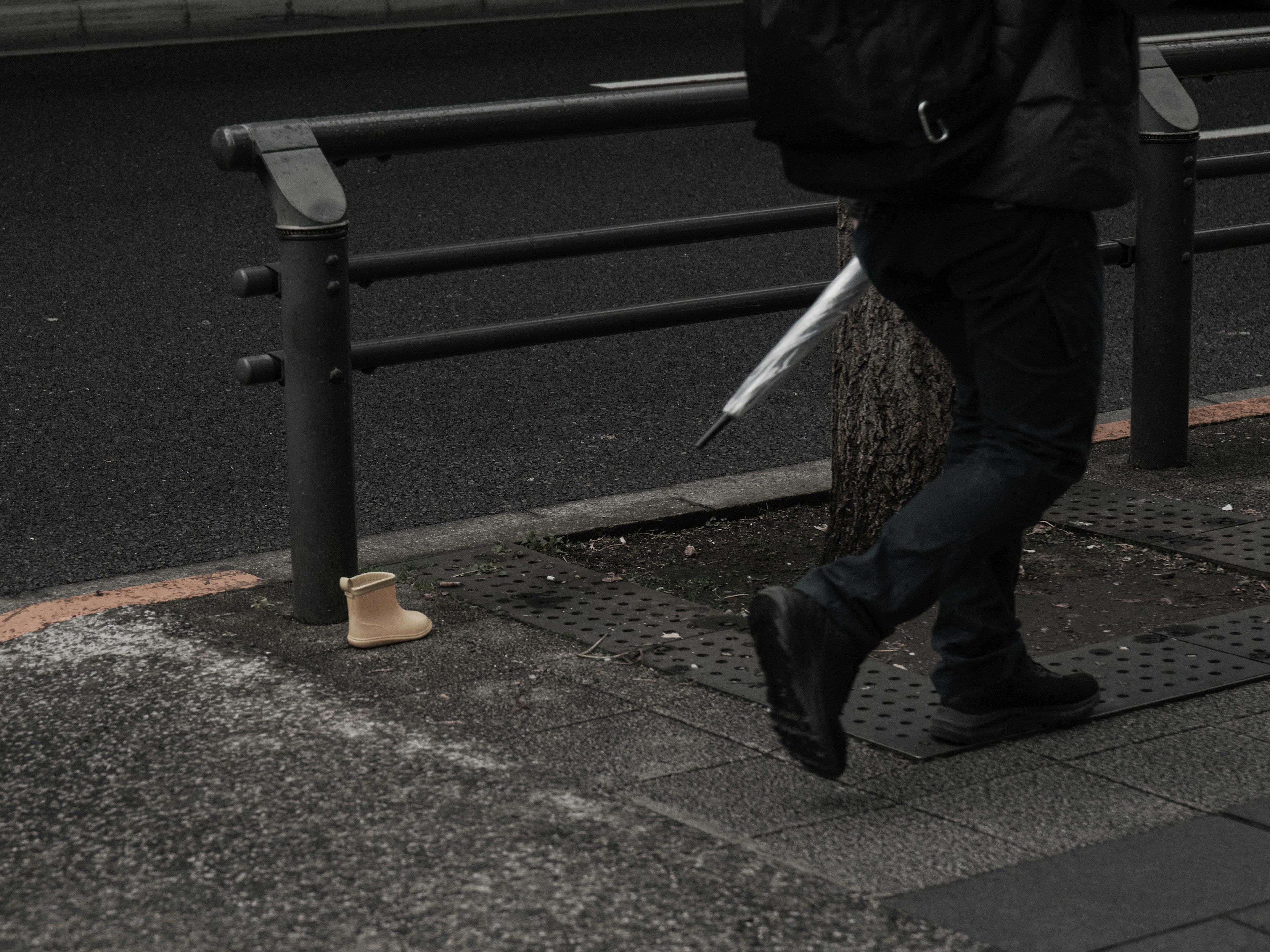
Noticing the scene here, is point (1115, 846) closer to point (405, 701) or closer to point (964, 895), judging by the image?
point (964, 895)

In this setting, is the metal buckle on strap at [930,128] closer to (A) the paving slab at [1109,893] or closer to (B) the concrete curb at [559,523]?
(A) the paving slab at [1109,893]

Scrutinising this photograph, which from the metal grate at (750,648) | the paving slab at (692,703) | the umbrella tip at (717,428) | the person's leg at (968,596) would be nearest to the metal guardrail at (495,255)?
the metal grate at (750,648)

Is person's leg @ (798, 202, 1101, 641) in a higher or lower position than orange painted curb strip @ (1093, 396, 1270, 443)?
higher

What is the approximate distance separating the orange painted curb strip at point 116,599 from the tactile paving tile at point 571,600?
424 mm

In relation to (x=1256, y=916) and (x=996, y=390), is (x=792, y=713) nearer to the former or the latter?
(x=996, y=390)

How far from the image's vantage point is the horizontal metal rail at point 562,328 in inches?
158

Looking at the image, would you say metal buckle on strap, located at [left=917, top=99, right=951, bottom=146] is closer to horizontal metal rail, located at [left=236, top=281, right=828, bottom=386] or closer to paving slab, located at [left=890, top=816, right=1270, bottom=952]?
paving slab, located at [left=890, top=816, right=1270, bottom=952]

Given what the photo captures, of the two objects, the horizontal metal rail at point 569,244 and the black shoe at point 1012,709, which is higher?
the horizontal metal rail at point 569,244

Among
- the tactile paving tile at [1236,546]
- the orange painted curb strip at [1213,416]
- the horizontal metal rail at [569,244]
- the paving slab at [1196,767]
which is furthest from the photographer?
the orange painted curb strip at [1213,416]

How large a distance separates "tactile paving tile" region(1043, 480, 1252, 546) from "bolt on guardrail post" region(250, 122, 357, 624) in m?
1.75

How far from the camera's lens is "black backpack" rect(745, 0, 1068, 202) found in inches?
105

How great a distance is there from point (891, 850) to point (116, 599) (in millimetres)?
2028

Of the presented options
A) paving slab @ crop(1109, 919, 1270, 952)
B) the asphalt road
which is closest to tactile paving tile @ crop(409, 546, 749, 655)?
the asphalt road

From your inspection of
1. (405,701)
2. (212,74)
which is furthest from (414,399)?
(212,74)
